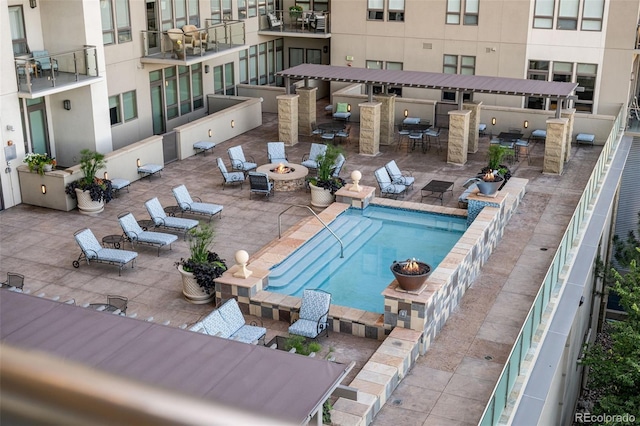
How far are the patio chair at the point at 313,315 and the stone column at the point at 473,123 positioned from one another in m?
14.3

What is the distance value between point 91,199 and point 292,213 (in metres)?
5.66

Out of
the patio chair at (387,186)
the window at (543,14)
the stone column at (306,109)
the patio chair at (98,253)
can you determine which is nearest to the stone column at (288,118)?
the stone column at (306,109)

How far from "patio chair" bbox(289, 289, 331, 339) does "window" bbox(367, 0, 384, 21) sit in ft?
69.7

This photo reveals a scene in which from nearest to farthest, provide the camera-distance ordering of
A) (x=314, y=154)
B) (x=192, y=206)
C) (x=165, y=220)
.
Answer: (x=165, y=220), (x=192, y=206), (x=314, y=154)

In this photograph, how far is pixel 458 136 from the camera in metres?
25.8

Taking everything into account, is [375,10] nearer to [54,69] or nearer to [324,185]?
[324,185]

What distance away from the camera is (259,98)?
3105 cm

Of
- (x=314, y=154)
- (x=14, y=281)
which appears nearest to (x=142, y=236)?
(x=14, y=281)

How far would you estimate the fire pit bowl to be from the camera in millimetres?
14336

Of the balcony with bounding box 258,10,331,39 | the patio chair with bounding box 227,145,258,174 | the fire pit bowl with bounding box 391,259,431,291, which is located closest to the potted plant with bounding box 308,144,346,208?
the patio chair with bounding box 227,145,258,174

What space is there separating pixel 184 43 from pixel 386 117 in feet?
25.8

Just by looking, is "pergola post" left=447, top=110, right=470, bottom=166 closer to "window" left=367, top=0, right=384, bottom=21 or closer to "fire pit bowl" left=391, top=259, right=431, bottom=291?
"window" left=367, top=0, right=384, bottom=21

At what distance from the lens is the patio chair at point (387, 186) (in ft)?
72.8

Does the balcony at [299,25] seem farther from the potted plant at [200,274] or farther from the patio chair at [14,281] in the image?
the patio chair at [14,281]
